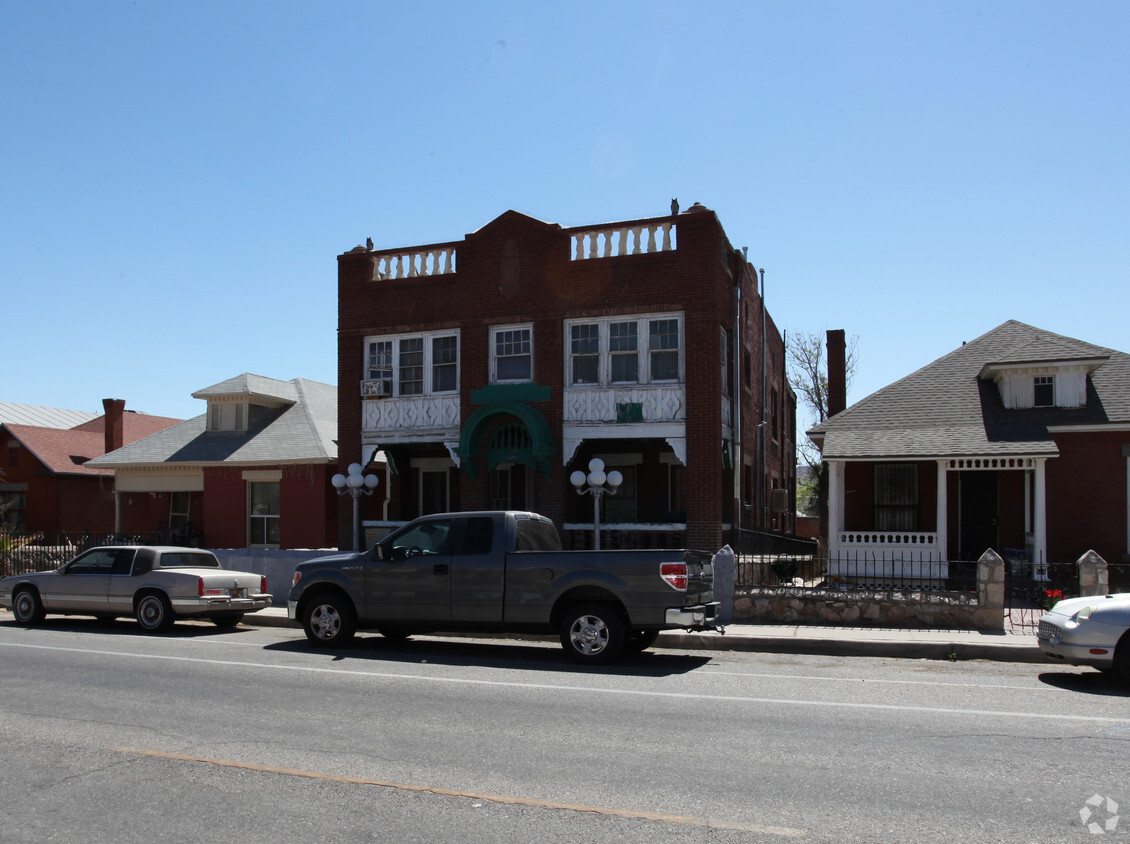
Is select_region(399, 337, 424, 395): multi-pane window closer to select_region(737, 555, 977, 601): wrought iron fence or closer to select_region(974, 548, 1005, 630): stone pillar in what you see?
select_region(737, 555, 977, 601): wrought iron fence

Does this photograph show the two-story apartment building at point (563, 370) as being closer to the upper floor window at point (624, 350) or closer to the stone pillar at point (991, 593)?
the upper floor window at point (624, 350)

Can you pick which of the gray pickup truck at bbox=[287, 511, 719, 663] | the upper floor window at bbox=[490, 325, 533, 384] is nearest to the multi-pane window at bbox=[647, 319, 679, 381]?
the upper floor window at bbox=[490, 325, 533, 384]

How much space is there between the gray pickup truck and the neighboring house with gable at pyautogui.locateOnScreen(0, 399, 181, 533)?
23054mm

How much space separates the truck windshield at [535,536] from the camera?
12320mm

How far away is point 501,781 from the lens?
6.19 m

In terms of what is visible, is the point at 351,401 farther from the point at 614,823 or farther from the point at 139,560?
the point at 614,823

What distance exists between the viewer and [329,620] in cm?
1287

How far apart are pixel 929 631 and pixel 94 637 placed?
12492mm

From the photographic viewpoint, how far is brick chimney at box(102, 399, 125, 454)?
107ft

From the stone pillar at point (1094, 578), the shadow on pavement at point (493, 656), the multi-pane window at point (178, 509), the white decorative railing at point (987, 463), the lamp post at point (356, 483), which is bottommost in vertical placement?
the shadow on pavement at point (493, 656)

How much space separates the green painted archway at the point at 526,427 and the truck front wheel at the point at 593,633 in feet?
28.7

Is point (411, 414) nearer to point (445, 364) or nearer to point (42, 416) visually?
point (445, 364)

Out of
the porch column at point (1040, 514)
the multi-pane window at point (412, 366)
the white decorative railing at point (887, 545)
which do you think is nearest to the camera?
the porch column at point (1040, 514)

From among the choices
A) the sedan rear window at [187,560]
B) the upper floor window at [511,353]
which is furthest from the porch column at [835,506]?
the sedan rear window at [187,560]
